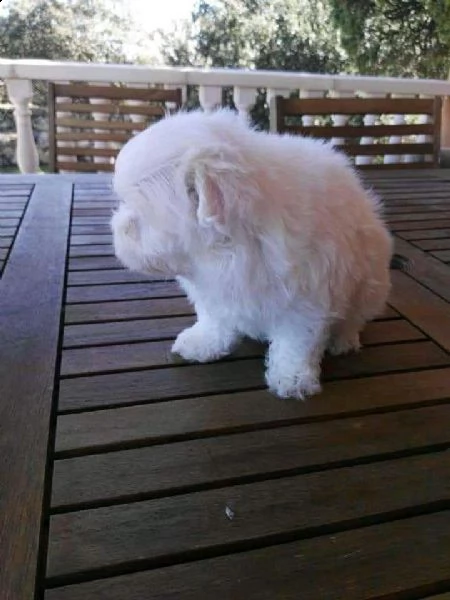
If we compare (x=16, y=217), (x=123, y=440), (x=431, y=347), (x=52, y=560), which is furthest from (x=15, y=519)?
(x=16, y=217)

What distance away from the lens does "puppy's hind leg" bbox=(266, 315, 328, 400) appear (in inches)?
39.0

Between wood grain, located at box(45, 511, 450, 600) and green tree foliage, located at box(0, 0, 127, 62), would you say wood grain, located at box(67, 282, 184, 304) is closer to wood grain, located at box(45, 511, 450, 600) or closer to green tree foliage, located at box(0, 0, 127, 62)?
wood grain, located at box(45, 511, 450, 600)

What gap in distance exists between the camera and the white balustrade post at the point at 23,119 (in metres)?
3.11

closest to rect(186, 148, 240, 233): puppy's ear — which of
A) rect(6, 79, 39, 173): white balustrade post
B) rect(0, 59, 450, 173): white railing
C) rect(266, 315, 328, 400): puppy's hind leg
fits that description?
rect(266, 315, 328, 400): puppy's hind leg

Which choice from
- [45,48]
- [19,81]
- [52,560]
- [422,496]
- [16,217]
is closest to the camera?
[52,560]

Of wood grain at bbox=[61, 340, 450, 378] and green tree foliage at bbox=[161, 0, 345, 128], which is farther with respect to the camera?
green tree foliage at bbox=[161, 0, 345, 128]

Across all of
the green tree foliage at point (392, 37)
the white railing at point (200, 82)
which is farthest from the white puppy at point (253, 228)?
the green tree foliage at point (392, 37)

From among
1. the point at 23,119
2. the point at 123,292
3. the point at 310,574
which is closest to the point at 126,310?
the point at 123,292

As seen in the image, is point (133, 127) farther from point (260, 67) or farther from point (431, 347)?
point (260, 67)

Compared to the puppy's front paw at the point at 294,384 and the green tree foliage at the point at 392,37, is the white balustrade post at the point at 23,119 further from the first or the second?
the green tree foliage at the point at 392,37

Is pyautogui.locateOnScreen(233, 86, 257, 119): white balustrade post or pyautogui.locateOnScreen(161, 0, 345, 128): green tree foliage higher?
pyautogui.locateOnScreen(161, 0, 345, 128): green tree foliage

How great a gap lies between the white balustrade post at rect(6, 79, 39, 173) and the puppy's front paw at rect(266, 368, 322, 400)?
260 centimetres

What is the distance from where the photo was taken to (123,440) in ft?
2.81

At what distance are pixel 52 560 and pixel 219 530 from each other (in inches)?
7.4
